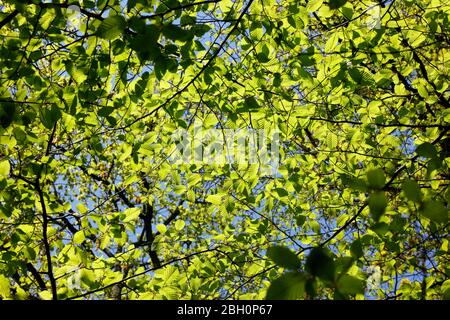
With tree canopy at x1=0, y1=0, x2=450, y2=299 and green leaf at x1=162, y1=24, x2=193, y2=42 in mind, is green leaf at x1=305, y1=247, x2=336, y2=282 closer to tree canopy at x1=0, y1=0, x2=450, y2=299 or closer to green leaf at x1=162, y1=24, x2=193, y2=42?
tree canopy at x1=0, y1=0, x2=450, y2=299

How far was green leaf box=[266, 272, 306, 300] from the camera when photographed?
1.23 meters

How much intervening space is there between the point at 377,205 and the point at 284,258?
1.20ft

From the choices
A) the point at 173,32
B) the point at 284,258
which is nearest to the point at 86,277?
the point at 173,32

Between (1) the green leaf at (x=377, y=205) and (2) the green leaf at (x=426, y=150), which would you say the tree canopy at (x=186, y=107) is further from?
(1) the green leaf at (x=377, y=205)

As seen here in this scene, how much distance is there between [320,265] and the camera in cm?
121

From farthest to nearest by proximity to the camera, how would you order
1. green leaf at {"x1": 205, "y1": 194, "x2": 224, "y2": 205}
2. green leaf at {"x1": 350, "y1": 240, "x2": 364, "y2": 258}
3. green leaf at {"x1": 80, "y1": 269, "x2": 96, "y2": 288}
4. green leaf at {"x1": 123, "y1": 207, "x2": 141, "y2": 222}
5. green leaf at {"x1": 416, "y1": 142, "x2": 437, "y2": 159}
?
green leaf at {"x1": 205, "y1": 194, "x2": 224, "y2": 205} → green leaf at {"x1": 123, "y1": 207, "x2": 141, "y2": 222} → green leaf at {"x1": 80, "y1": 269, "x2": 96, "y2": 288} → green leaf at {"x1": 416, "y1": 142, "x2": 437, "y2": 159} → green leaf at {"x1": 350, "y1": 240, "x2": 364, "y2": 258}

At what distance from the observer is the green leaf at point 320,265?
3.96 feet

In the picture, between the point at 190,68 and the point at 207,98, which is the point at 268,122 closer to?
the point at 207,98

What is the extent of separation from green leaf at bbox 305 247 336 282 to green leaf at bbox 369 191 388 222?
0.88ft

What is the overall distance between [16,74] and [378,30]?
2.86 metres

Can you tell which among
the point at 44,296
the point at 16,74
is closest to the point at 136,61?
the point at 16,74

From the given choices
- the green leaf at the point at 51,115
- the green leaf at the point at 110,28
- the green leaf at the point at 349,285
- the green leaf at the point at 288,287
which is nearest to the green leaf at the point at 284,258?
the green leaf at the point at 288,287

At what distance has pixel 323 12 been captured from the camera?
3.58 m

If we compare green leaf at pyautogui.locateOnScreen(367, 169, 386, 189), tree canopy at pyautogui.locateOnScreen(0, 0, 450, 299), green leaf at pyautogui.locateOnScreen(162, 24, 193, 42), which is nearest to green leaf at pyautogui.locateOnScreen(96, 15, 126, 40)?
tree canopy at pyautogui.locateOnScreen(0, 0, 450, 299)
